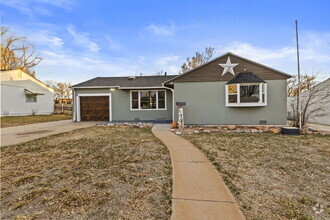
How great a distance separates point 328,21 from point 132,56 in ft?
51.2

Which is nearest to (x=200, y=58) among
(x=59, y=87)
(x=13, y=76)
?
(x=13, y=76)

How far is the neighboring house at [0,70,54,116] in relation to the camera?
1648cm

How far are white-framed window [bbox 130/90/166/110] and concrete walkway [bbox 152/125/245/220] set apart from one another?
8036 millimetres

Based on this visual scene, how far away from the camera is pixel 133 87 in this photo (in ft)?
35.7

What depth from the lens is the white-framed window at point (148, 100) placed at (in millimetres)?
11336

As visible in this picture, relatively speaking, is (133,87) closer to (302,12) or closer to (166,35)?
(166,35)

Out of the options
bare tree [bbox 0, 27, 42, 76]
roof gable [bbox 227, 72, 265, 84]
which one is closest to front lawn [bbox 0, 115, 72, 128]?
roof gable [bbox 227, 72, 265, 84]

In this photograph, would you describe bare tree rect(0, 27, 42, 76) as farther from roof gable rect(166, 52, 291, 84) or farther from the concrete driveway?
roof gable rect(166, 52, 291, 84)

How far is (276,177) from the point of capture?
2.76 m

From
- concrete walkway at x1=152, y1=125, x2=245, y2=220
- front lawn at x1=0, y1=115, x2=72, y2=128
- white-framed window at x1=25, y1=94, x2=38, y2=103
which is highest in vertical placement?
white-framed window at x1=25, y1=94, x2=38, y2=103

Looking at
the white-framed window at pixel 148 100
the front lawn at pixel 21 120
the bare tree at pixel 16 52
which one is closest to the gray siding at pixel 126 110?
the white-framed window at pixel 148 100

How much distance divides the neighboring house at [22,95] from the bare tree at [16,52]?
8595 millimetres

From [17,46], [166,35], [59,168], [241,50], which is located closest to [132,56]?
[166,35]

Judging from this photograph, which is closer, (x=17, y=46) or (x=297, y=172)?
(x=297, y=172)
